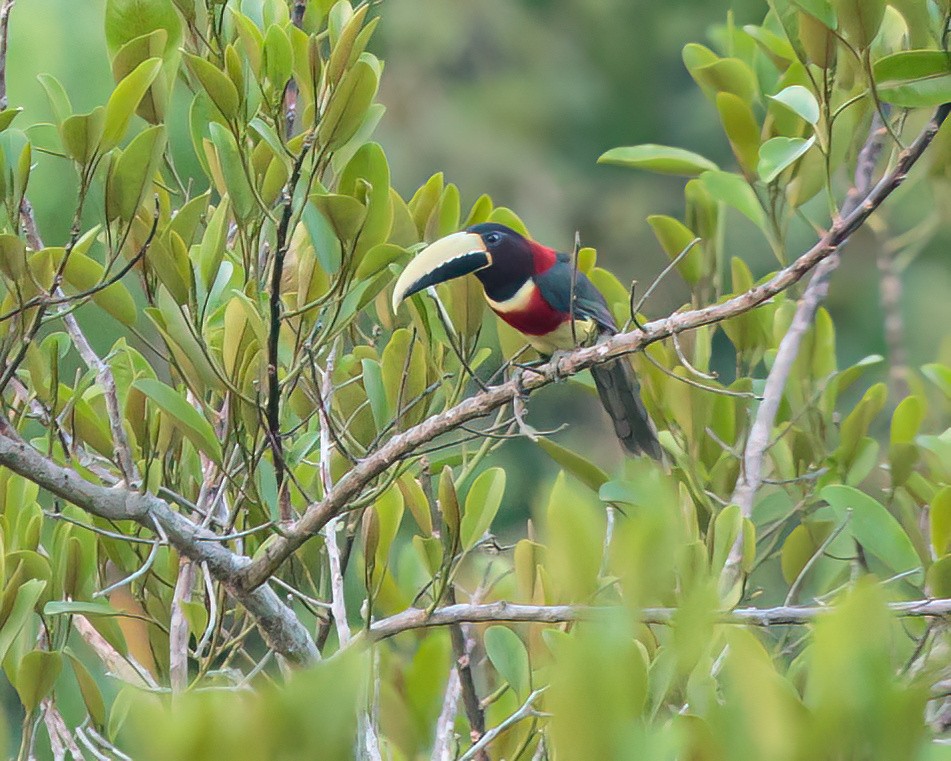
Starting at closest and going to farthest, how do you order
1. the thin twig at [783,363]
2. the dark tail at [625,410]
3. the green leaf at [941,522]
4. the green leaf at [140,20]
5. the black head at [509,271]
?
the green leaf at [140,20]
the green leaf at [941,522]
the thin twig at [783,363]
the dark tail at [625,410]
the black head at [509,271]

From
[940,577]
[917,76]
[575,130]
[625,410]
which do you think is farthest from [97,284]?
[575,130]

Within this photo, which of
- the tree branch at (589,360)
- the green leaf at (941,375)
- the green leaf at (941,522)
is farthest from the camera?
the green leaf at (941,375)

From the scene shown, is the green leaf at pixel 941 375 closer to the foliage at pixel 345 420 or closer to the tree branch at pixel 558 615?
the foliage at pixel 345 420

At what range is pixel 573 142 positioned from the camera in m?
9.83

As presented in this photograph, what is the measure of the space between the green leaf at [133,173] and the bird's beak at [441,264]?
288 millimetres

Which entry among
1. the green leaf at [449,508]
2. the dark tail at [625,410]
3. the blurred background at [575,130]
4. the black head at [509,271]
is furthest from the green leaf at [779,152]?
the blurred background at [575,130]

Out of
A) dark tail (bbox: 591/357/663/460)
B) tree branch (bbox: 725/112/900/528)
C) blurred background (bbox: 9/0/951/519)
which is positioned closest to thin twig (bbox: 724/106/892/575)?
tree branch (bbox: 725/112/900/528)

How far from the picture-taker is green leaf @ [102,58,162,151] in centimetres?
87

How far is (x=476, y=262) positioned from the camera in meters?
1.30

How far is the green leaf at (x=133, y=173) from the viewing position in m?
0.89

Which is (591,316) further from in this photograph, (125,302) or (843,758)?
(843,758)

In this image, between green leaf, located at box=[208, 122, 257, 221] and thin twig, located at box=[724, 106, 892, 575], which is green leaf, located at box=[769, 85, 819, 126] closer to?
thin twig, located at box=[724, 106, 892, 575]

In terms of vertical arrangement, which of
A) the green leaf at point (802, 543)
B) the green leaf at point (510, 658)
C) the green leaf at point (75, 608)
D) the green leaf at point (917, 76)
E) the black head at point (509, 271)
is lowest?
the green leaf at point (802, 543)

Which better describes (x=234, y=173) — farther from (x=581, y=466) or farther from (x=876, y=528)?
(x=876, y=528)
